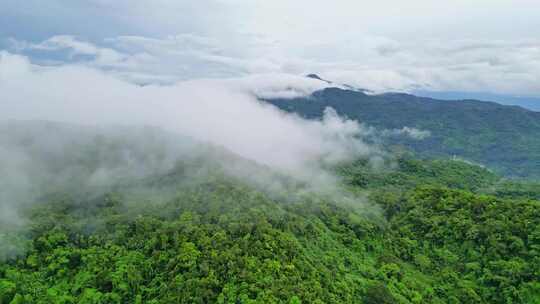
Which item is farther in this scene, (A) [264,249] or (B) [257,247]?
(B) [257,247]

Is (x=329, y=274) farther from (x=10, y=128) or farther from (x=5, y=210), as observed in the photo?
(x=10, y=128)

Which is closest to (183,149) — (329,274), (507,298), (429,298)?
(329,274)

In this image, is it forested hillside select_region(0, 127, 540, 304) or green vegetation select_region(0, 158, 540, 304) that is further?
forested hillside select_region(0, 127, 540, 304)

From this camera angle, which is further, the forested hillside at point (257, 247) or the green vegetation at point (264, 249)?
the forested hillside at point (257, 247)
